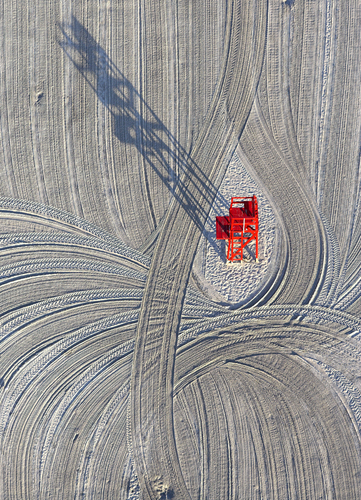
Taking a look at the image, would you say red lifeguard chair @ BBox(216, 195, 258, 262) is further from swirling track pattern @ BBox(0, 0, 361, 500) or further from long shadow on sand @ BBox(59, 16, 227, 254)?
swirling track pattern @ BBox(0, 0, 361, 500)

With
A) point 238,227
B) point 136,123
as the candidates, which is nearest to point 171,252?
point 238,227

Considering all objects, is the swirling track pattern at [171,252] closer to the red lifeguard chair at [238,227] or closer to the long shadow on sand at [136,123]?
the long shadow on sand at [136,123]

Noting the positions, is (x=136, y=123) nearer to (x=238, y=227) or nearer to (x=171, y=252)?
(x=171, y=252)

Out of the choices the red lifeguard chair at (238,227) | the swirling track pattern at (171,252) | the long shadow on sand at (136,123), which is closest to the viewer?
the red lifeguard chair at (238,227)

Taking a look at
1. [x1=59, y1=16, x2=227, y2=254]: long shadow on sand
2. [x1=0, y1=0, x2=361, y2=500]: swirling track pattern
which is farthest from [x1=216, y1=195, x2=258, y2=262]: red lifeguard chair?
[x1=0, y1=0, x2=361, y2=500]: swirling track pattern

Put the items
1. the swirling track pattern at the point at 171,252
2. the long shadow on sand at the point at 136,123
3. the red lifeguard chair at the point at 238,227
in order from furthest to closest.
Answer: the long shadow on sand at the point at 136,123
the swirling track pattern at the point at 171,252
the red lifeguard chair at the point at 238,227

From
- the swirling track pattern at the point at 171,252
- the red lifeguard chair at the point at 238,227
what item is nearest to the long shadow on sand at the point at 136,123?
the swirling track pattern at the point at 171,252

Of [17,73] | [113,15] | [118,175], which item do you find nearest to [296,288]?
[118,175]
